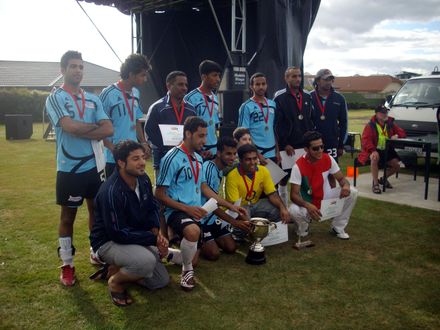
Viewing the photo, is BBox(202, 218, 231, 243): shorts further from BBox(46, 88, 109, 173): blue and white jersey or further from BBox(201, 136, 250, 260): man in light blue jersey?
BBox(46, 88, 109, 173): blue and white jersey

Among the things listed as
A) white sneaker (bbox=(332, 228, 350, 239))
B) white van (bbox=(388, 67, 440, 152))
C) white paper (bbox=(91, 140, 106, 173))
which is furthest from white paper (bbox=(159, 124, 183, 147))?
white van (bbox=(388, 67, 440, 152))

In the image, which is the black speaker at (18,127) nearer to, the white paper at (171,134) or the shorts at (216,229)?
the white paper at (171,134)

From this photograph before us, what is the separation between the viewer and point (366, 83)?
229 ft

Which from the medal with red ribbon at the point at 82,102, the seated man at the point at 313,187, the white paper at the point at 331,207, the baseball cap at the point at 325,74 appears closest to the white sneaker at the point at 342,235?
the seated man at the point at 313,187

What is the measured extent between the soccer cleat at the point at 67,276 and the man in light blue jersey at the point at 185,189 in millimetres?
919

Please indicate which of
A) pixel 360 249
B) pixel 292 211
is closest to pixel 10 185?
pixel 292 211

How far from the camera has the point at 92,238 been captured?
10.6 ft

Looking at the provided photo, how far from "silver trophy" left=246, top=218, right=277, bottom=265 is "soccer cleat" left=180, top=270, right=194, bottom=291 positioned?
2.37ft

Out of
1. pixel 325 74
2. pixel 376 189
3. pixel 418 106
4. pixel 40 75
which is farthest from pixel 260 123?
pixel 40 75

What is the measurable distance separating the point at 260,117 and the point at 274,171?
653 millimetres

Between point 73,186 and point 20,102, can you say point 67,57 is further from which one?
point 20,102

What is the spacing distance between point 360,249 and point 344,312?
1410 mm

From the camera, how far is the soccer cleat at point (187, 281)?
11.1 feet

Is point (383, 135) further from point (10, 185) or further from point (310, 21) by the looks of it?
point (10, 185)
